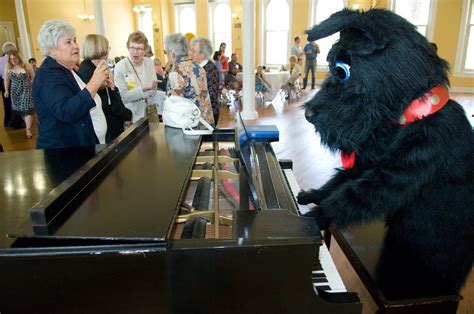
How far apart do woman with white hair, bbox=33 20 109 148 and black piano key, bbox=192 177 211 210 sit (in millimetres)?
714

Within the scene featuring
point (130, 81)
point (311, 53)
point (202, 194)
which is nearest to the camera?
point (202, 194)

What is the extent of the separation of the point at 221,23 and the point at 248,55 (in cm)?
893

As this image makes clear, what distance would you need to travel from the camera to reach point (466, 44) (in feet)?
34.1

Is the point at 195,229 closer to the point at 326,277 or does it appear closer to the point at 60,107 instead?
the point at 326,277

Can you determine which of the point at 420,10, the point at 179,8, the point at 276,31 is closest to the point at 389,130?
the point at 420,10

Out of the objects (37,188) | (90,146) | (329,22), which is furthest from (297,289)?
(90,146)

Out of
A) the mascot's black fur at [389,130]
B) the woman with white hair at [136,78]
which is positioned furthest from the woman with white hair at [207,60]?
the mascot's black fur at [389,130]

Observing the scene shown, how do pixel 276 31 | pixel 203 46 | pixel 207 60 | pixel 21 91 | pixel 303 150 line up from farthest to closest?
pixel 276 31, pixel 21 91, pixel 303 150, pixel 207 60, pixel 203 46

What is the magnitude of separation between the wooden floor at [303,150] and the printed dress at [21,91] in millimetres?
515

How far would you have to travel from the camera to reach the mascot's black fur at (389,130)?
1054 mm

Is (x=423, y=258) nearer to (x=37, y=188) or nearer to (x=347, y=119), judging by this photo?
(x=347, y=119)

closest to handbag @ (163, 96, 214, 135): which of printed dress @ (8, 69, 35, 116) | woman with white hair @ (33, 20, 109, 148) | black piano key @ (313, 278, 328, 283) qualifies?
woman with white hair @ (33, 20, 109, 148)

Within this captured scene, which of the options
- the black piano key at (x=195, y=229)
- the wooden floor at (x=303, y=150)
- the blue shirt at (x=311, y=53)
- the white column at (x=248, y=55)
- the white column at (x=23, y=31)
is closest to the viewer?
the black piano key at (x=195, y=229)

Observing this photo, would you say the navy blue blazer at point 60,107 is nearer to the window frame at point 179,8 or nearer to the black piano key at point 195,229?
the black piano key at point 195,229
